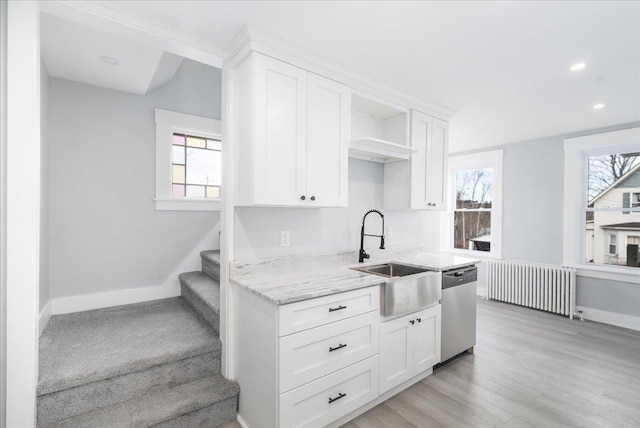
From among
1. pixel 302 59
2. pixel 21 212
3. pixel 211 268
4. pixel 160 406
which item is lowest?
pixel 160 406

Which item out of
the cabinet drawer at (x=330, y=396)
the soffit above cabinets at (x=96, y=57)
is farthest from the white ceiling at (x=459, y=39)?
the cabinet drawer at (x=330, y=396)

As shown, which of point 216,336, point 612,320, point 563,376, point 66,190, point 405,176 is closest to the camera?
point 216,336

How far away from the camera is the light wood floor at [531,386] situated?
2070mm

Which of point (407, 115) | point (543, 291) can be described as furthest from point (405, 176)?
point (543, 291)

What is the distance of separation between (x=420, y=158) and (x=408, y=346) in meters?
1.78

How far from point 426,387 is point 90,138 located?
3.82 metres

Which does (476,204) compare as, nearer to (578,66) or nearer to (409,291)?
(578,66)

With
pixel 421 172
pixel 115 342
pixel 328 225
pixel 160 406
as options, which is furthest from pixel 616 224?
pixel 115 342

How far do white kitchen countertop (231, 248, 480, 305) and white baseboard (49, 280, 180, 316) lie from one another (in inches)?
66.9

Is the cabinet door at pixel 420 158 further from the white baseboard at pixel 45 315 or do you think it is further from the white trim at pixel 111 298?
the white baseboard at pixel 45 315

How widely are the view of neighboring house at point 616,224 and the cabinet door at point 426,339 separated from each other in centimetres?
311

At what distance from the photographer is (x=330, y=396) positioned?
6.15 feet

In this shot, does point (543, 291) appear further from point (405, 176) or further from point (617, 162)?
point (405, 176)

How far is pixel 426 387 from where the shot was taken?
2.45 metres
